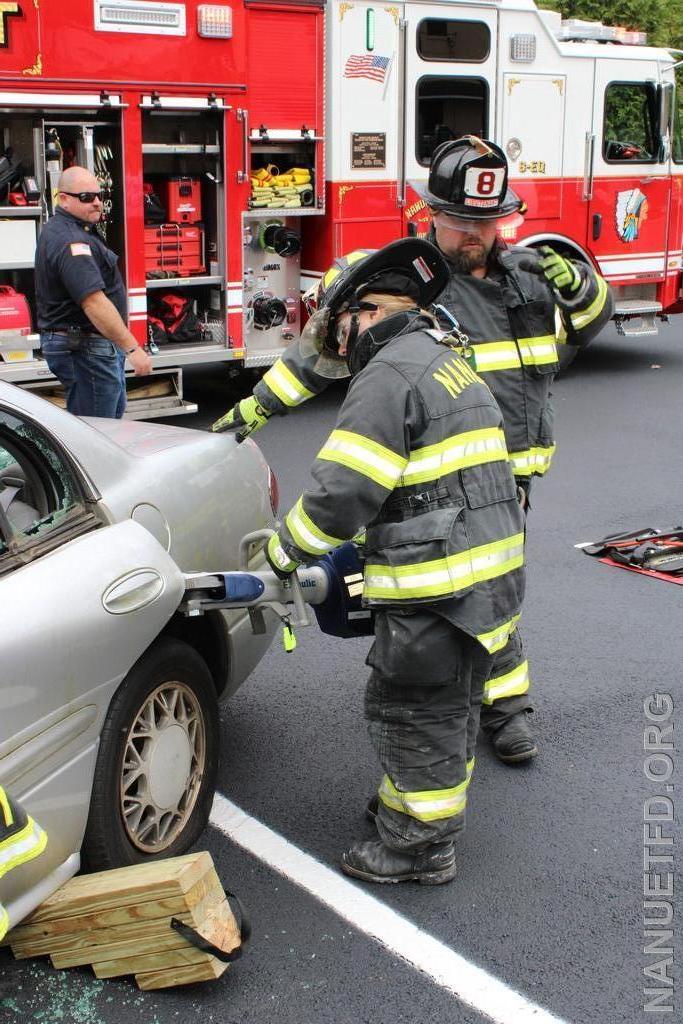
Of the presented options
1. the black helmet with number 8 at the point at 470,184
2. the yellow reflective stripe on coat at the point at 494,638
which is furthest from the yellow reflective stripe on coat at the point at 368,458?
the black helmet with number 8 at the point at 470,184

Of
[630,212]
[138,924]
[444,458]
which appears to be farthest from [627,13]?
[138,924]

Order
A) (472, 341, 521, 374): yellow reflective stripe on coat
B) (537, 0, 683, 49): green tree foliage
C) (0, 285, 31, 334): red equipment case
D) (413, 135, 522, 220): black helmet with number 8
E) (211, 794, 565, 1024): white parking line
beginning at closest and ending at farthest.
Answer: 1. (211, 794, 565, 1024): white parking line
2. (413, 135, 522, 220): black helmet with number 8
3. (472, 341, 521, 374): yellow reflective stripe on coat
4. (0, 285, 31, 334): red equipment case
5. (537, 0, 683, 49): green tree foliage

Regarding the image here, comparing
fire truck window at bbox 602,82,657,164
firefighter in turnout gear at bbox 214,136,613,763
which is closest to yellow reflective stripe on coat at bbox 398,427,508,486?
firefighter in turnout gear at bbox 214,136,613,763

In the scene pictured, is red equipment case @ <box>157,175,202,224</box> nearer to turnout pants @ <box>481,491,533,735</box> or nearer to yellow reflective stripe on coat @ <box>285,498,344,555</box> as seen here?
turnout pants @ <box>481,491,533,735</box>

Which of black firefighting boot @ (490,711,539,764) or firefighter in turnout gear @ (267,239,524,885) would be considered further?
black firefighting boot @ (490,711,539,764)

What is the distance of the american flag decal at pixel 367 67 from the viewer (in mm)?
9547

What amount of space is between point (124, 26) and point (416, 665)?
6277 mm

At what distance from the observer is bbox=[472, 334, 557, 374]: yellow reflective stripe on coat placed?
4.18m

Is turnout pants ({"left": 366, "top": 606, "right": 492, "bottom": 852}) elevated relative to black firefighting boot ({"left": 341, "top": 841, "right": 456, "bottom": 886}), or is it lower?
elevated

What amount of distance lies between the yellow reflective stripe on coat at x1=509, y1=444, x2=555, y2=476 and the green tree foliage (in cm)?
1801

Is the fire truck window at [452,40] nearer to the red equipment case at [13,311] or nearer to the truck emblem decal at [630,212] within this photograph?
the truck emblem decal at [630,212]

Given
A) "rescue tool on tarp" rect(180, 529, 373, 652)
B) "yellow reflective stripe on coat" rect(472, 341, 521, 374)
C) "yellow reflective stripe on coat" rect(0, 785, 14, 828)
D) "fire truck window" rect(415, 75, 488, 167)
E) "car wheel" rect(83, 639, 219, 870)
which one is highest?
"fire truck window" rect(415, 75, 488, 167)

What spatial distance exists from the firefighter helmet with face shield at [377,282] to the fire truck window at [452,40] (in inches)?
281

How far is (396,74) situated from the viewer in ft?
32.1
